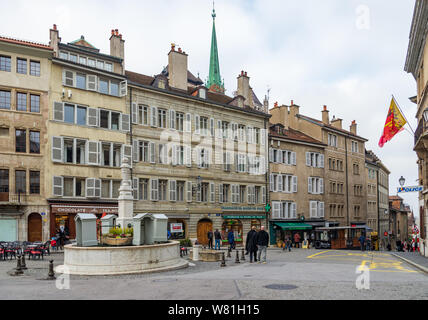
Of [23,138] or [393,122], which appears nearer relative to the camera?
[393,122]

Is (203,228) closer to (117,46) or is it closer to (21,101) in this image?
(117,46)

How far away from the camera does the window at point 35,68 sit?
1138 inches

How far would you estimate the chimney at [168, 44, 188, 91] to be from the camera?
3684 cm

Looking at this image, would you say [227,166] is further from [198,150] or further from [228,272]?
[228,272]

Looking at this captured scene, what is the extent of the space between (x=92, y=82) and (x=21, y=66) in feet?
15.4

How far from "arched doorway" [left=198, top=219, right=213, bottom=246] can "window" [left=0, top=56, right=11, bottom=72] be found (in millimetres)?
18094

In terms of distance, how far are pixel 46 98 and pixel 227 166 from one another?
52.9ft

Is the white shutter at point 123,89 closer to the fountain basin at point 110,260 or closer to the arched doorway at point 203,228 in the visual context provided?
the arched doorway at point 203,228

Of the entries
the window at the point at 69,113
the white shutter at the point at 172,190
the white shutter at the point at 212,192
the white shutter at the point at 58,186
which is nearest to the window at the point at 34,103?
the window at the point at 69,113

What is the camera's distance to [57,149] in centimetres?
2914

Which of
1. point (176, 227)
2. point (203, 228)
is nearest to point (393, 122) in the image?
point (176, 227)

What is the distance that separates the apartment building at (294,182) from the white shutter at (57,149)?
20.1 metres

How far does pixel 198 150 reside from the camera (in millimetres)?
36562
